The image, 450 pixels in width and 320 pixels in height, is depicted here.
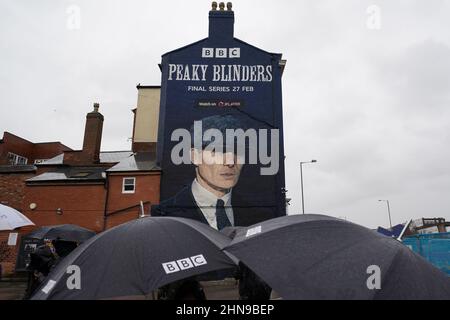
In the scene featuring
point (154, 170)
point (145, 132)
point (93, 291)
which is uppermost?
point (145, 132)

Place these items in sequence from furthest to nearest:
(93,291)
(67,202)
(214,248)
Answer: (67,202)
(214,248)
(93,291)

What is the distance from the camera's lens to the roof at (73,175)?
20867mm

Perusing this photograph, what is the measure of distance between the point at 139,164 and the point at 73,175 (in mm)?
4247

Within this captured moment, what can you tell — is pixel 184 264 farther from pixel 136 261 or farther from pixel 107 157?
pixel 107 157

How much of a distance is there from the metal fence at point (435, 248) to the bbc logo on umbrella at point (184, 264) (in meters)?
11.4

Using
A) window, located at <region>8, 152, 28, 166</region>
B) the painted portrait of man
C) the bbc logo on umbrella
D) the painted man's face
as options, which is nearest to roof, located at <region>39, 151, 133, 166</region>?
the painted portrait of man

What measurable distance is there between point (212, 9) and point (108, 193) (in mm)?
14143

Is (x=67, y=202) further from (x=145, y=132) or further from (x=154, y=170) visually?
(x=145, y=132)

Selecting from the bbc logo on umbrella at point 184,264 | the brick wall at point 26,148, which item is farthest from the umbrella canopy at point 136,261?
the brick wall at point 26,148

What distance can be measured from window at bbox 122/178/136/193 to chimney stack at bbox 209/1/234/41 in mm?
10758

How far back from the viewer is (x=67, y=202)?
20375mm

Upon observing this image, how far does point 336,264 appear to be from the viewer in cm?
262

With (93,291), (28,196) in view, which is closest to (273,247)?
(93,291)

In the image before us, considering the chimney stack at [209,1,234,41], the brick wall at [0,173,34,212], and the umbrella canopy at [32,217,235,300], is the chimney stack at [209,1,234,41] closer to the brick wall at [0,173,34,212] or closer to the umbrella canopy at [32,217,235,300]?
the brick wall at [0,173,34,212]
